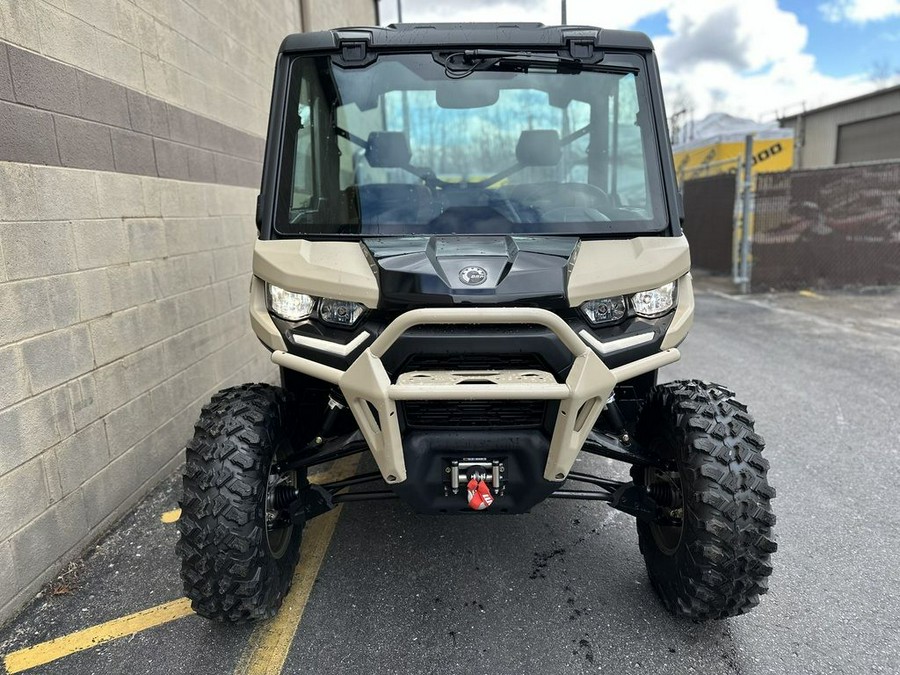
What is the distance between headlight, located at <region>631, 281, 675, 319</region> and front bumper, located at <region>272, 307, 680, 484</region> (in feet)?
1.00

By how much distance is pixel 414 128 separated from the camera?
3492 mm

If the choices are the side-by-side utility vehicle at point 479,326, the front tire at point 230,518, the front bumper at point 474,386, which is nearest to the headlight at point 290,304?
the side-by-side utility vehicle at point 479,326

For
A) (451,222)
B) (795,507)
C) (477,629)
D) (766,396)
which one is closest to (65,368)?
(451,222)

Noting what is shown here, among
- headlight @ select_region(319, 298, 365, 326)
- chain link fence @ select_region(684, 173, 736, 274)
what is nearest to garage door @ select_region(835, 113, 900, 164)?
chain link fence @ select_region(684, 173, 736, 274)

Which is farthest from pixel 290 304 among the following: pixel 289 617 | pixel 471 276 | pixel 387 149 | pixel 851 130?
pixel 851 130

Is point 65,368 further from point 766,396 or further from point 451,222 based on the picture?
point 766,396

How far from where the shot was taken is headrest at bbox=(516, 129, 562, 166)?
320 cm

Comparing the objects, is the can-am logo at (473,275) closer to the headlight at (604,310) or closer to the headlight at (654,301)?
the headlight at (604,310)

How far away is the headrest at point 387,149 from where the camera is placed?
3355 mm

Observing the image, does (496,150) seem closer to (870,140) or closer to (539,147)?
(539,147)

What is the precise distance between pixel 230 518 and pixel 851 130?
33.1 m

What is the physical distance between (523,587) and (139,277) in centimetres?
292

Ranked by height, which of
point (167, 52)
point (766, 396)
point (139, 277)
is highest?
point (167, 52)

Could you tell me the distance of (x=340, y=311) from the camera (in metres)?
2.53
